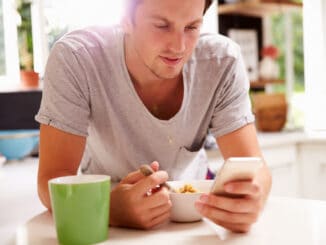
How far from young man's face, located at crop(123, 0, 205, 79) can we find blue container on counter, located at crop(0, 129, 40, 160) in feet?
3.77

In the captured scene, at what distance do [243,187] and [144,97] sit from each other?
0.48 m

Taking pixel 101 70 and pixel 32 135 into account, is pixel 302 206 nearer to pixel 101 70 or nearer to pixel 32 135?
pixel 101 70

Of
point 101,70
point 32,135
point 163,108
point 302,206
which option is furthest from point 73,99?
point 32,135

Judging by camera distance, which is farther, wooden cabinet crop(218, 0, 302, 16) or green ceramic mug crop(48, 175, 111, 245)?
wooden cabinet crop(218, 0, 302, 16)

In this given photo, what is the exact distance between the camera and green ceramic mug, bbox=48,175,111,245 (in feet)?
2.55

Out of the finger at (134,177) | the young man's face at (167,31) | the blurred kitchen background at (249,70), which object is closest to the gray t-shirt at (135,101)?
the young man's face at (167,31)

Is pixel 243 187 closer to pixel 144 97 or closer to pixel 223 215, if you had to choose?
pixel 223 215

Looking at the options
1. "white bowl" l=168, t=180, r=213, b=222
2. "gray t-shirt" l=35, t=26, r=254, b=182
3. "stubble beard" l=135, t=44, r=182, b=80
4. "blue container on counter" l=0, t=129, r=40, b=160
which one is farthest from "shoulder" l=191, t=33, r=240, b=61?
"blue container on counter" l=0, t=129, r=40, b=160

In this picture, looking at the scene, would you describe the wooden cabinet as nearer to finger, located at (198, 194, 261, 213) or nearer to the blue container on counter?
the blue container on counter

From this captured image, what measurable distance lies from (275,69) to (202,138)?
2.08 meters

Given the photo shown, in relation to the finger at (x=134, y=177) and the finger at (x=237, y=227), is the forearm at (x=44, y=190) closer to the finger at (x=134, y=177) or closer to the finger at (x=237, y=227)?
the finger at (x=134, y=177)

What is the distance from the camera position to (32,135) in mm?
2139

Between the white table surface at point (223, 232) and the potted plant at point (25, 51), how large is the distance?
147 centimetres

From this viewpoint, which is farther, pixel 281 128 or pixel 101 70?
pixel 281 128
